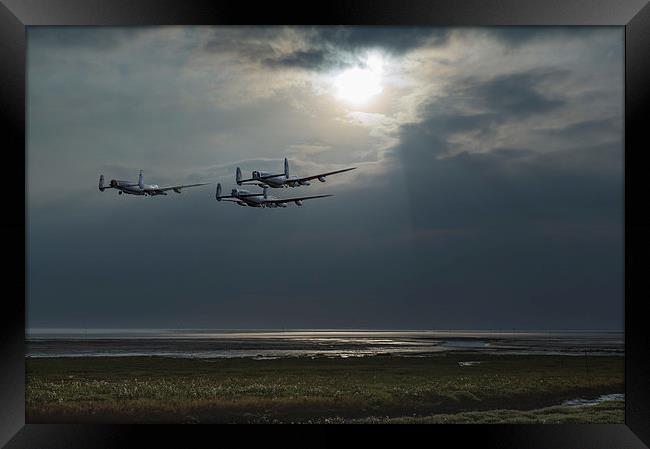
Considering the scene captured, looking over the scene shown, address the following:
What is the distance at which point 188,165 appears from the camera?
22.0 metres

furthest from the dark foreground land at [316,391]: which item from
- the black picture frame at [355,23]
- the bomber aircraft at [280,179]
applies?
the black picture frame at [355,23]

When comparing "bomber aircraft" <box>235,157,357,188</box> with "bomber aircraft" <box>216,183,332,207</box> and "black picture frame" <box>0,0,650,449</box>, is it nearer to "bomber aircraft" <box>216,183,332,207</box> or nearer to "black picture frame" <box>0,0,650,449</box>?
"bomber aircraft" <box>216,183,332,207</box>

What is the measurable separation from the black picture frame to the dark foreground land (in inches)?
210

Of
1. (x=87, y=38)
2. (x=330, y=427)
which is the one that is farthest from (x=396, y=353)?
(x=330, y=427)

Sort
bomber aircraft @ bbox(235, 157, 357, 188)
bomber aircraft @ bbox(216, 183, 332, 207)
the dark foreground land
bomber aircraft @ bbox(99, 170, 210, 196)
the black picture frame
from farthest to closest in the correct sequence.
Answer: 1. bomber aircraft @ bbox(216, 183, 332, 207)
2. bomber aircraft @ bbox(99, 170, 210, 196)
3. bomber aircraft @ bbox(235, 157, 357, 188)
4. the dark foreground land
5. the black picture frame

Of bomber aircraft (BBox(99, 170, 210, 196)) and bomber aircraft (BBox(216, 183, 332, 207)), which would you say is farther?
bomber aircraft (BBox(216, 183, 332, 207))

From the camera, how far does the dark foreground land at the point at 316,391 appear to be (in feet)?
43.2

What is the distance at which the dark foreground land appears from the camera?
1317cm

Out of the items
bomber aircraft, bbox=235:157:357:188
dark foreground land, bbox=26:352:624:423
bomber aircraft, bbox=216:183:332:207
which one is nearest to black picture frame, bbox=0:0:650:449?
dark foreground land, bbox=26:352:624:423

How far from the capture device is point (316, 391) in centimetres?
1507

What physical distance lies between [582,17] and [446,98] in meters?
15.2

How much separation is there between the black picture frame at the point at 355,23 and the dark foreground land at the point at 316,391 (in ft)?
17.5

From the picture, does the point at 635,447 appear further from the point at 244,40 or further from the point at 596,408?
the point at 244,40

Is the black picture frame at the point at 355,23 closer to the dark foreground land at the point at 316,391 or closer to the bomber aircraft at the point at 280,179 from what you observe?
the dark foreground land at the point at 316,391
